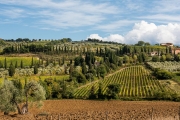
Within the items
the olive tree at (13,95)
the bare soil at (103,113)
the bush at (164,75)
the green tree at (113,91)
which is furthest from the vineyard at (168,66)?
the olive tree at (13,95)

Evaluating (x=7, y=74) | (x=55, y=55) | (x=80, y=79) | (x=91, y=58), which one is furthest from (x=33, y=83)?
(x=55, y=55)

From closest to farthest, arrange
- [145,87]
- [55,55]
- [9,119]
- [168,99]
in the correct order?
1. [9,119]
2. [168,99]
3. [145,87]
4. [55,55]

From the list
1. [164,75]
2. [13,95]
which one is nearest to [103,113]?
[13,95]

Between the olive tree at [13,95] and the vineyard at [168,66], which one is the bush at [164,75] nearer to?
the vineyard at [168,66]

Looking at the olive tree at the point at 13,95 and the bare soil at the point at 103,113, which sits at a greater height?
the olive tree at the point at 13,95

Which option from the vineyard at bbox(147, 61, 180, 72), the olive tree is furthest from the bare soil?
the vineyard at bbox(147, 61, 180, 72)

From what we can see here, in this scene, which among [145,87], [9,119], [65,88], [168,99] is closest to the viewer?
[9,119]

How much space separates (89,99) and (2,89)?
32913mm

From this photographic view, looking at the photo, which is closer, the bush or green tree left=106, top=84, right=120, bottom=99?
green tree left=106, top=84, right=120, bottom=99

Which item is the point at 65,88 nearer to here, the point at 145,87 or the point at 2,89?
the point at 145,87

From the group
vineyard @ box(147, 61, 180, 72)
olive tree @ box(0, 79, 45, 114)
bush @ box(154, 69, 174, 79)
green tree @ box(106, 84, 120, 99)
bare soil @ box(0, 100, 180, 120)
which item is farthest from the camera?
vineyard @ box(147, 61, 180, 72)

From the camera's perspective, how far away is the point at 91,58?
477 ft

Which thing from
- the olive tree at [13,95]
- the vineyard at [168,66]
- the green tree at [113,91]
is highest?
the olive tree at [13,95]

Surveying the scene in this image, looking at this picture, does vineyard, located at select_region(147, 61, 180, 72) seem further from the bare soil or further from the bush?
the bare soil
